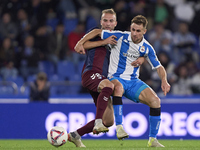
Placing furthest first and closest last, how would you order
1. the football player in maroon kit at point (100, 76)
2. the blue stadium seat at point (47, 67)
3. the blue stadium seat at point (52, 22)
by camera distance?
the blue stadium seat at point (52, 22)
the blue stadium seat at point (47, 67)
the football player in maroon kit at point (100, 76)

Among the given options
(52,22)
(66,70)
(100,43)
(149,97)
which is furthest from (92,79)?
(52,22)

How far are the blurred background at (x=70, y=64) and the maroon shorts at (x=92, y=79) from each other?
135 inches

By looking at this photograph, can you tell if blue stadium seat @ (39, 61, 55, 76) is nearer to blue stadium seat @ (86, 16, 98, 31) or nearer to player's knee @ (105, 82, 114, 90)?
blue stadium seat @ (86, 16, 98, 31)

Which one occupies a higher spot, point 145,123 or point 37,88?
point 37,88

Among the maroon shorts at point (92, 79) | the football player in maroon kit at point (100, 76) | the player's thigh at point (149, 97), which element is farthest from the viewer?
the player's thigh at point (149, 97)

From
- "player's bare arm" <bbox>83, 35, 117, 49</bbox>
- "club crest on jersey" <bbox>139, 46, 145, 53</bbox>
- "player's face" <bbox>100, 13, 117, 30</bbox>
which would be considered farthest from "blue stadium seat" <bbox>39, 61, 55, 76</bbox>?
"club crest on jersey" <bbox>139, 46, 145, 53</bbox>

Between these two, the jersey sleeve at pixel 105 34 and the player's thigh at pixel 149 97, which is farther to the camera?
the jersey sleeve at pixel 105 34

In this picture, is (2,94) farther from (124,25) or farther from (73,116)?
(124,25)

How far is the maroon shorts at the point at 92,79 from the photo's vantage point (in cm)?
693

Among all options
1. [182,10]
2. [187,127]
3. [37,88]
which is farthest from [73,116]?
[182,10]

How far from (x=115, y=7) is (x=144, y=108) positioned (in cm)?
486

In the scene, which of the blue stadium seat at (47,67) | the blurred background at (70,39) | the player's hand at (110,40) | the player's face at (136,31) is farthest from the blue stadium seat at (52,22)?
the player's face at (136,31)

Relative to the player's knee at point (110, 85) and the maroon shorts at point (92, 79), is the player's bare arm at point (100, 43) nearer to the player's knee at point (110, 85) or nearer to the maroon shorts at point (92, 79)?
the maroon shorts at point (92, 79)

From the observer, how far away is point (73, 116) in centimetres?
1051
